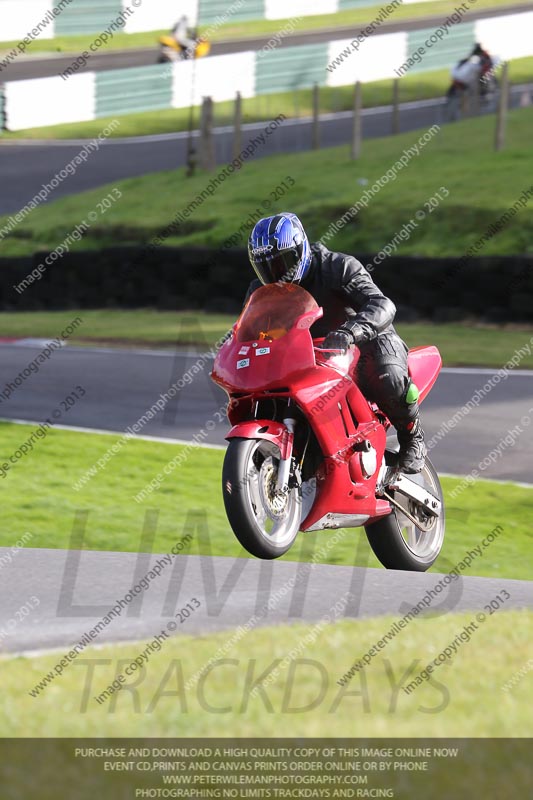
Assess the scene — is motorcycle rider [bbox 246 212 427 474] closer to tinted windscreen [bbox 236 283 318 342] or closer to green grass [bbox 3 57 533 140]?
tinted windscreen [bbox 236 283 318 342]

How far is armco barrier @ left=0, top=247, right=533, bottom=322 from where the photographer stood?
16.2 metres

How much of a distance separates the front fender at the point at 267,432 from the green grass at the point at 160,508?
1815 millimetres

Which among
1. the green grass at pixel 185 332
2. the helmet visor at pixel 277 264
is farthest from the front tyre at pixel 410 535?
the green grass at pixel 185 332

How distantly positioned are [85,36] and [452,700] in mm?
39309

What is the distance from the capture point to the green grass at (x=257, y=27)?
39.7 meters

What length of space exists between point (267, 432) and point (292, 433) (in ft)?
0.50

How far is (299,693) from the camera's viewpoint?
178 inches

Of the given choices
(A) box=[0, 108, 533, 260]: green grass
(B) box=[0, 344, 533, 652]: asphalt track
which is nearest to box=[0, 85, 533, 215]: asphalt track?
(A) box=[0, 108, 533, 260]: green grass

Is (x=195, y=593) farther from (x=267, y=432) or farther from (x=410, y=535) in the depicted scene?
(x=410, y=535)

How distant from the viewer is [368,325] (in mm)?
6105

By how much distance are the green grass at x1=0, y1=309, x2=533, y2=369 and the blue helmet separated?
859 centimetres

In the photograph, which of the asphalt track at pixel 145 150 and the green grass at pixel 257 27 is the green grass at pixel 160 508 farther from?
the green grass at pixel 257 27
